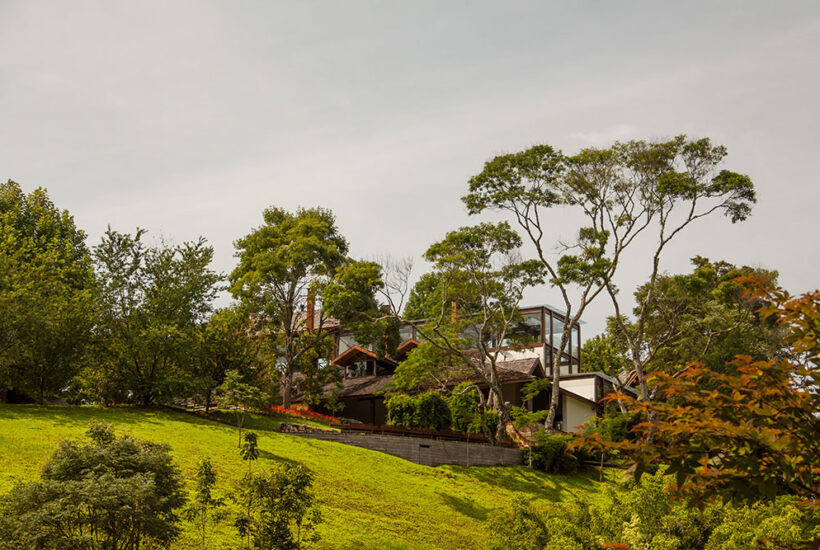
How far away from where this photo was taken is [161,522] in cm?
1180

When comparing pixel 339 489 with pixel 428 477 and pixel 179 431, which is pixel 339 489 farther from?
pixel 179 431

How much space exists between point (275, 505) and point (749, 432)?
34.4 feet

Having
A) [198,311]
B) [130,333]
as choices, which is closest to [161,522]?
[130,333]

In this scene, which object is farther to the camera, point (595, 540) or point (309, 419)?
point (309, 419)

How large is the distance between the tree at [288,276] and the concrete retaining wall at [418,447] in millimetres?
9465

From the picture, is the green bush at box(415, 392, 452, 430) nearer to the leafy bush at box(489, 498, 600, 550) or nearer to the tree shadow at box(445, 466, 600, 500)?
the tree shadow at box(445, 466, 600, 500)

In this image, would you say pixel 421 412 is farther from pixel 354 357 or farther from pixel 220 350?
pixel 354 357

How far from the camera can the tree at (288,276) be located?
1563 inches

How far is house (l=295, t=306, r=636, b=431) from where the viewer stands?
4106 centimetres

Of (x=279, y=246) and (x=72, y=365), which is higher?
(x=279, y=246)

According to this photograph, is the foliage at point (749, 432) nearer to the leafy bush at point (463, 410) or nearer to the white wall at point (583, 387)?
the leafy bush at point (463, 410)

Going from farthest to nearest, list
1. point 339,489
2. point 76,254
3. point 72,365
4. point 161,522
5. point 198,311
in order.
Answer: point 76,254 < point 198,311 < point 72,365 < point 339,489 < point 161,522

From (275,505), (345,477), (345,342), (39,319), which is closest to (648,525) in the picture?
(275,505)

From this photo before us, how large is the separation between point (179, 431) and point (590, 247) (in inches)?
769
